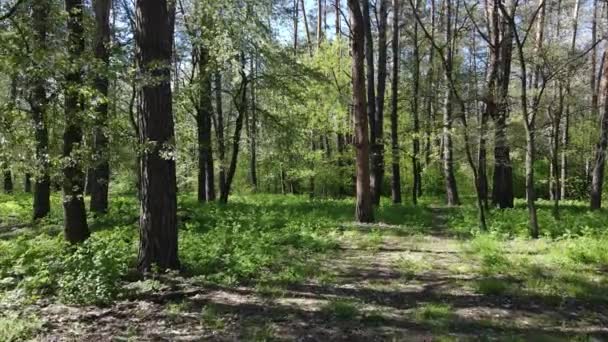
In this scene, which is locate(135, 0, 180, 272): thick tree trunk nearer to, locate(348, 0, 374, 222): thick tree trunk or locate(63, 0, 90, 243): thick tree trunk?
locate(63, 0, 90, 243): thick tree trunk

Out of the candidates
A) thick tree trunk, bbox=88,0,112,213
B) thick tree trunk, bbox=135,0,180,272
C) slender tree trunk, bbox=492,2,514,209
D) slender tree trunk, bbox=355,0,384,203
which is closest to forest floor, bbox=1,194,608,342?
thick tree trunk, bbox=135,0,180,272

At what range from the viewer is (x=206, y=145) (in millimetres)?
16156

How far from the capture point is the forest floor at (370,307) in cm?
492

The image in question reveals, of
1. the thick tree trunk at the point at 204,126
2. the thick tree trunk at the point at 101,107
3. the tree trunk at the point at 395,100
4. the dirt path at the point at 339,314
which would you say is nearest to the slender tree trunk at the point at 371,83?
the tree trunk at the point at 395,100

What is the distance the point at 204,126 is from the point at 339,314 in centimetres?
1269

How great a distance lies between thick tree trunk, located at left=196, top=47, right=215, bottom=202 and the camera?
1573 centimetres

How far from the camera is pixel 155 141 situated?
646cm

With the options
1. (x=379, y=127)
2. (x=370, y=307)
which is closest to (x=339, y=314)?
(x=370, y=307)

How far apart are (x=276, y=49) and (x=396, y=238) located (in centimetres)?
790

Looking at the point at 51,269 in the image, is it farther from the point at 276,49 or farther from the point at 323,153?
the point at 323,153

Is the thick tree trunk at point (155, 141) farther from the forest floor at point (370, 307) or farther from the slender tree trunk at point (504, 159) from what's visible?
the slender tree trunk at point (504, 159)

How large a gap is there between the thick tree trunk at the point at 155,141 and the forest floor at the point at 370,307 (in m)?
0.47

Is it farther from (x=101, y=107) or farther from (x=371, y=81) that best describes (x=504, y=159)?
(x=101, y=107)

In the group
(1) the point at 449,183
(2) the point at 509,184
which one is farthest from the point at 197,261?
(1) the point at 449,183
